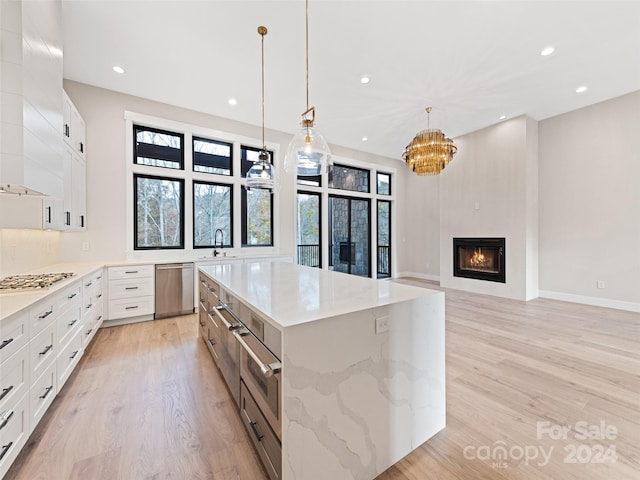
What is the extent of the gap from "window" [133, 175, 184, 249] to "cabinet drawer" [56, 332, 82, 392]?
79.1 inches

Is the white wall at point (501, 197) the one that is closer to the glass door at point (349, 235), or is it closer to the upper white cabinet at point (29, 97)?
the glass door at point (349, 235)

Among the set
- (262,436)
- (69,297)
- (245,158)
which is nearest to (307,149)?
(262,436)

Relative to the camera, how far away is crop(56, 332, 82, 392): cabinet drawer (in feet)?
6.64

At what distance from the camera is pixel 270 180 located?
2805mm

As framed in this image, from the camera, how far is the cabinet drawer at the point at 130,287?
3.60 meters

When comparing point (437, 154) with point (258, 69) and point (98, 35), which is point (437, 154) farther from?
point (98, 35)

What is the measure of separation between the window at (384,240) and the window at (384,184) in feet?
0.93

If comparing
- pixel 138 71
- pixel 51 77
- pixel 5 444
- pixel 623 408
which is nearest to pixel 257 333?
pixel 5 444

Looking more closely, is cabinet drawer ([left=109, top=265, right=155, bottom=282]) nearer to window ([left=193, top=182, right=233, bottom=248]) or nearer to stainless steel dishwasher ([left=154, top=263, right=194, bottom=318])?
stainless steel dishwasher ([left=154, top=263, right=194, bottom=318])

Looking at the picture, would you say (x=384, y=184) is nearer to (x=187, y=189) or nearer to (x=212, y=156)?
(x=212, y=156)

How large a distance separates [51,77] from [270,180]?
200 centimetres

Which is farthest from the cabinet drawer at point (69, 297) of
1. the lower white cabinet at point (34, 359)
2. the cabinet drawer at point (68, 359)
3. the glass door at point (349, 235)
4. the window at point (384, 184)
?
the window at point (384, 184)

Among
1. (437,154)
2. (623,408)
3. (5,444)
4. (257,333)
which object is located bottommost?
(623,408)

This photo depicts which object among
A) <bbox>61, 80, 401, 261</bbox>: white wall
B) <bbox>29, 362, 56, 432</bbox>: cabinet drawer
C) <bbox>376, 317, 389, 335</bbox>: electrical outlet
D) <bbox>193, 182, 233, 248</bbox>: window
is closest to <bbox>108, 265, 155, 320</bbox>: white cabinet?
<bbox>61, 80, 401, 261</bbox>: white wall
